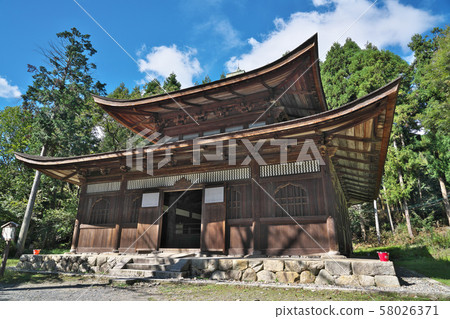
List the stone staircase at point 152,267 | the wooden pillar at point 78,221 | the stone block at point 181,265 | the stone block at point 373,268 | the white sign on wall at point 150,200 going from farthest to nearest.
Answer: the wooden pillar at point 78,221
the white sign on wall at point 150,200
the stone block at point 181,265
the stone staircase at point 152,267
the stone block at point 373,268

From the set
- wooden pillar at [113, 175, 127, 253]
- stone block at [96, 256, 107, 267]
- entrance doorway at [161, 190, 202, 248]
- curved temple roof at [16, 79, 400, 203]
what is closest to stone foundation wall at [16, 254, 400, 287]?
stone block at [96, 256, 107, 267]

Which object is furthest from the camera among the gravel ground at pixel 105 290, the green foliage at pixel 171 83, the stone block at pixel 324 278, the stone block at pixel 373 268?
the green foliage at pixel 171 83

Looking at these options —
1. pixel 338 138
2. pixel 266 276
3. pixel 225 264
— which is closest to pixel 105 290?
pixel 225 264

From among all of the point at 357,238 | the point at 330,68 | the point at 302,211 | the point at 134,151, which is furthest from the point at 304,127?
the point at 330,68

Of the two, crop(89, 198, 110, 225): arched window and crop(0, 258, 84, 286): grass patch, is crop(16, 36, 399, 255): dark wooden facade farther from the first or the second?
crop(0, 258, 84, 286): grass patch

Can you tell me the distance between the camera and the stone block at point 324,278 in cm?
619

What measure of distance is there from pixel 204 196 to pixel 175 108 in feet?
15.0

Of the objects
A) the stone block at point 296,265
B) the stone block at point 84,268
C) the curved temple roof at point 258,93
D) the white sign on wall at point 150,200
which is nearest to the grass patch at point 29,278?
the stone block at point 84,268

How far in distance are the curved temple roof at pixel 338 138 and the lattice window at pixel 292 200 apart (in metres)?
1.38

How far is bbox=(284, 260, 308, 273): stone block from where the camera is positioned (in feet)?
21.7

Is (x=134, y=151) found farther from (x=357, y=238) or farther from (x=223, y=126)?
(x=357, y=238)

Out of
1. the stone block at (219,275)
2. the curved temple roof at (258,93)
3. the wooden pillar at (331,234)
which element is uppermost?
the curved temple roof at (258,93)

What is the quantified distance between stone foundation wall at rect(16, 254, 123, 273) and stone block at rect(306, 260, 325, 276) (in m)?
6.15

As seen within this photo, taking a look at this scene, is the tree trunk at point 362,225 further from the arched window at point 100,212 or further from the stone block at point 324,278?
the arched window at point 100,212
